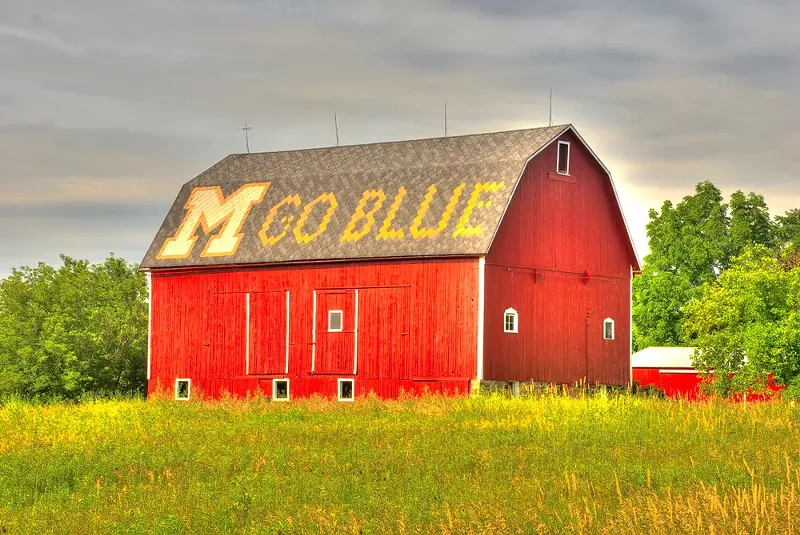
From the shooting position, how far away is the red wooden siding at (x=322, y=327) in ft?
112

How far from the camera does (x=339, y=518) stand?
1423 centimetres

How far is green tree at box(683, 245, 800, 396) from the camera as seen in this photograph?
4097 centimetres

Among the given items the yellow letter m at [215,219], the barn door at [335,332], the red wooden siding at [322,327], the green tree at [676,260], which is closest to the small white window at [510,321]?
the red wooden siding at [322,327]

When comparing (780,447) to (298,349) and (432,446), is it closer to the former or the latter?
(432,446)

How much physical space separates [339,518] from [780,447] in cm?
796

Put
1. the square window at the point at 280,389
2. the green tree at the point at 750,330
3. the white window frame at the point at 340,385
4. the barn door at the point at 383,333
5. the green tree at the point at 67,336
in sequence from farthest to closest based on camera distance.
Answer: the green tree at the point at 67,336
the green tree at the point at 750,330
the square window at the point at 280,389
the white window frame at the point at 340,385
the barn door at the point at 383,333

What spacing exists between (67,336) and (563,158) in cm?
1999

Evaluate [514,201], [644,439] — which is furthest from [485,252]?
[644,439]

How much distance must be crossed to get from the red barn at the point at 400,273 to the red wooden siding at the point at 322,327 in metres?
0.05

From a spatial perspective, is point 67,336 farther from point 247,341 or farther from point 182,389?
point 247,341

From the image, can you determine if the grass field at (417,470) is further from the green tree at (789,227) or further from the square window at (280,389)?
the green tree at (789,227)

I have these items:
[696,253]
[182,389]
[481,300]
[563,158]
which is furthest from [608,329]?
[696,253]

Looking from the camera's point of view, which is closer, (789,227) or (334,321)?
(334,321)

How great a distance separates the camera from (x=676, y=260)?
203 ft
